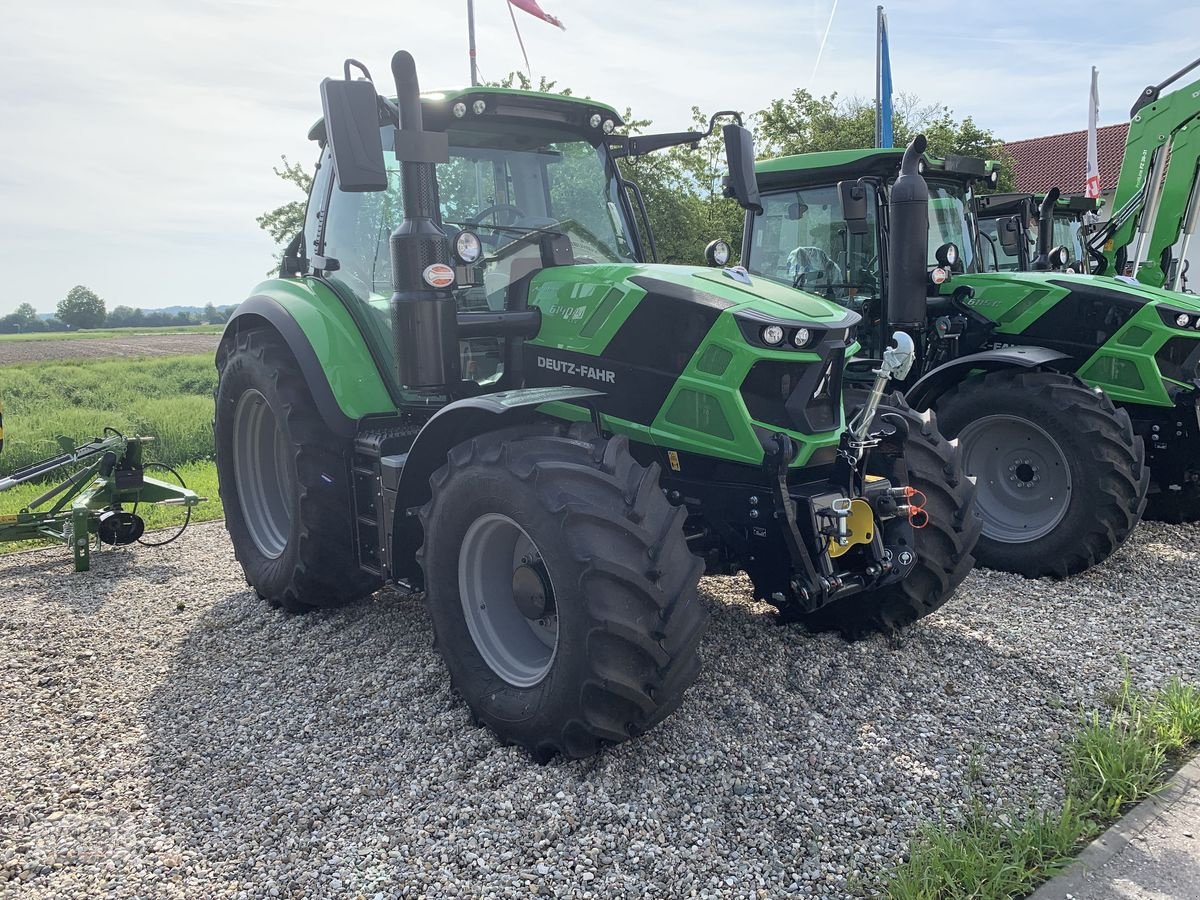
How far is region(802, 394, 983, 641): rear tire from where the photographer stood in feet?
13.3

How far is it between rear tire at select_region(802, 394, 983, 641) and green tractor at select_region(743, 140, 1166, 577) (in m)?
1.16

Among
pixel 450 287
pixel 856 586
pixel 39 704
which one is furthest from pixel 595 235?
pixel 39 704

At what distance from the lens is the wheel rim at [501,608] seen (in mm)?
3490

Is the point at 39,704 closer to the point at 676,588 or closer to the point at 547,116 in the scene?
the point at 676,588

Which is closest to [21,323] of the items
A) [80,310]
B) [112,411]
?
[80,310]

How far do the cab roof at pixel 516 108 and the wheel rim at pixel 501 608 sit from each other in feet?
5.98

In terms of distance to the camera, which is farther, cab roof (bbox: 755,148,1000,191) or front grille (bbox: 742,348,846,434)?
cab roof (bbox: 755,148,1000,191)

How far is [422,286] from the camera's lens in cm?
357

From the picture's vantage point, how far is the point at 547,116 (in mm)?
4316

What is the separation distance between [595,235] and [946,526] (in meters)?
2.07

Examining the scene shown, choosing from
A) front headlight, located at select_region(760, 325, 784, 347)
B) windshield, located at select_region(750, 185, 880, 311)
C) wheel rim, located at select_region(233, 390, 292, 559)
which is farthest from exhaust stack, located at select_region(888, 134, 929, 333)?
wheel rim, located at select_region(233, 390, 292, 559)

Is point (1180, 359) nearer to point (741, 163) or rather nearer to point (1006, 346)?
point (1006, 346)

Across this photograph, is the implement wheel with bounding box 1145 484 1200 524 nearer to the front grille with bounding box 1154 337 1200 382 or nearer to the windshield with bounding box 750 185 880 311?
the front grille with bounding box 1154 337 1200 382

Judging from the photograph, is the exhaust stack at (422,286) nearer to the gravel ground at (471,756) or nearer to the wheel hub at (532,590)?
the wheel hub at (532,590)
